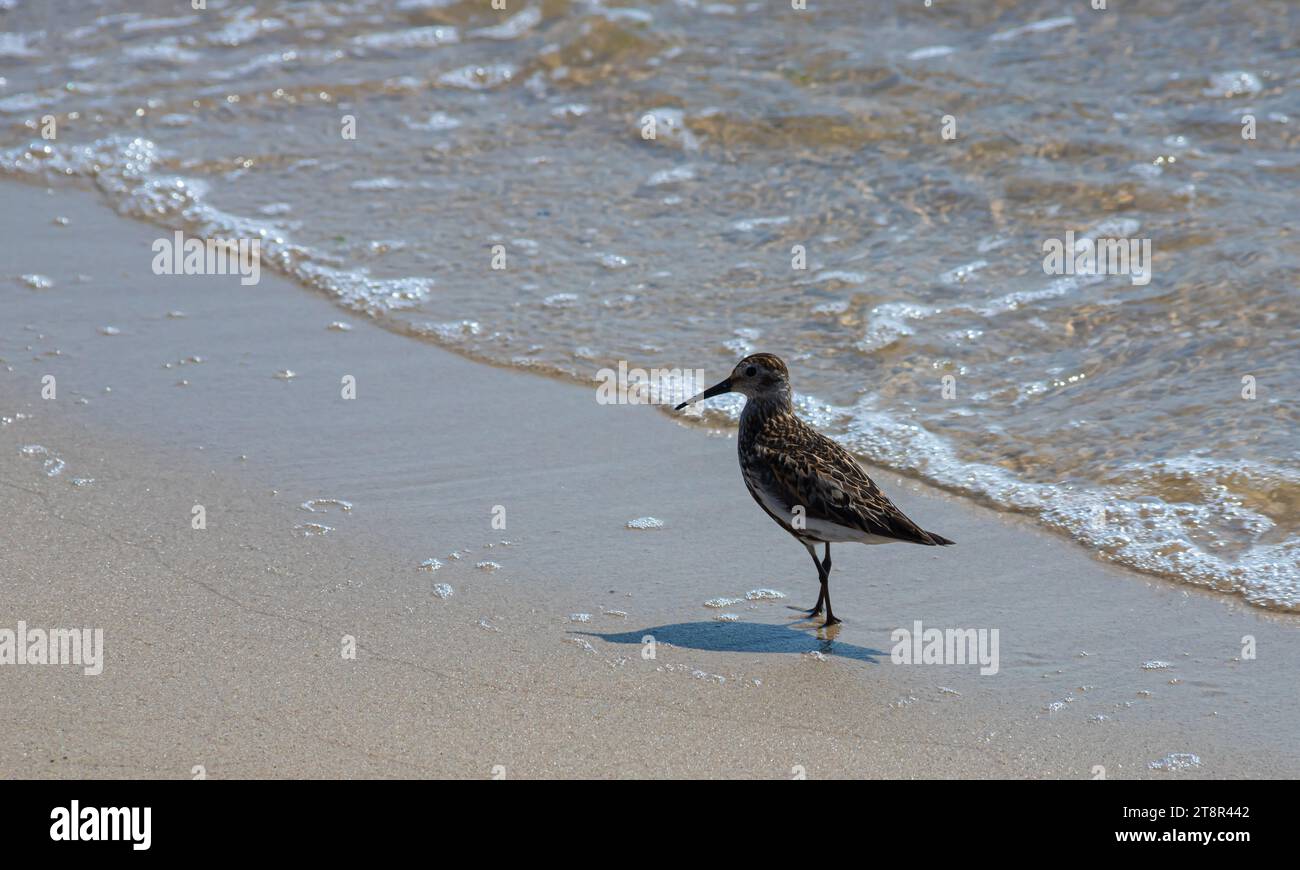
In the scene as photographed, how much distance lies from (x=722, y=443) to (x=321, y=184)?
5.15 meters

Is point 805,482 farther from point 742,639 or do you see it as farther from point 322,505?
point 322,505

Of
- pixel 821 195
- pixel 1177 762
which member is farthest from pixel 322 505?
pixel 821 195

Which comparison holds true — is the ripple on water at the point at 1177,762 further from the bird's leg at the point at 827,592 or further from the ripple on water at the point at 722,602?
the ripple on water at the point at 722,602

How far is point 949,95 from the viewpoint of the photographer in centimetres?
1209

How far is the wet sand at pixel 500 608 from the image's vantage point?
4.59 metres

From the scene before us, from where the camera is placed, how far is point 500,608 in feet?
18.2

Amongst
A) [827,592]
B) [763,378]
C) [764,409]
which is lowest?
[827,592]

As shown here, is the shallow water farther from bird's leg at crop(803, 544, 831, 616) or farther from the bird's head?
bird's leg at crop(803, 544, 831, 616)

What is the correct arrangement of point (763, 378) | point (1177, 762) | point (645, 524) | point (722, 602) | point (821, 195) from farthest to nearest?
point (821, 195)
point (645, 524)
point (763, 378)
point (722, 602)
point (1177, 762)

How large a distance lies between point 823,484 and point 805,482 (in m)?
0.08

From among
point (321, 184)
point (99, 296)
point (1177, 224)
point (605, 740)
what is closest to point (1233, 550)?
point (605, 740)

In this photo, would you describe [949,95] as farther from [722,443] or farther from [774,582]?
[774,582]

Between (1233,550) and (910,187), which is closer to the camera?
(1233,550)

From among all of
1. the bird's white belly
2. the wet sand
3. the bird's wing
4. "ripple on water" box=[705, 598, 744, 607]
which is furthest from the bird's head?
"ripple on water" box=[705, 598, 744, 607]
